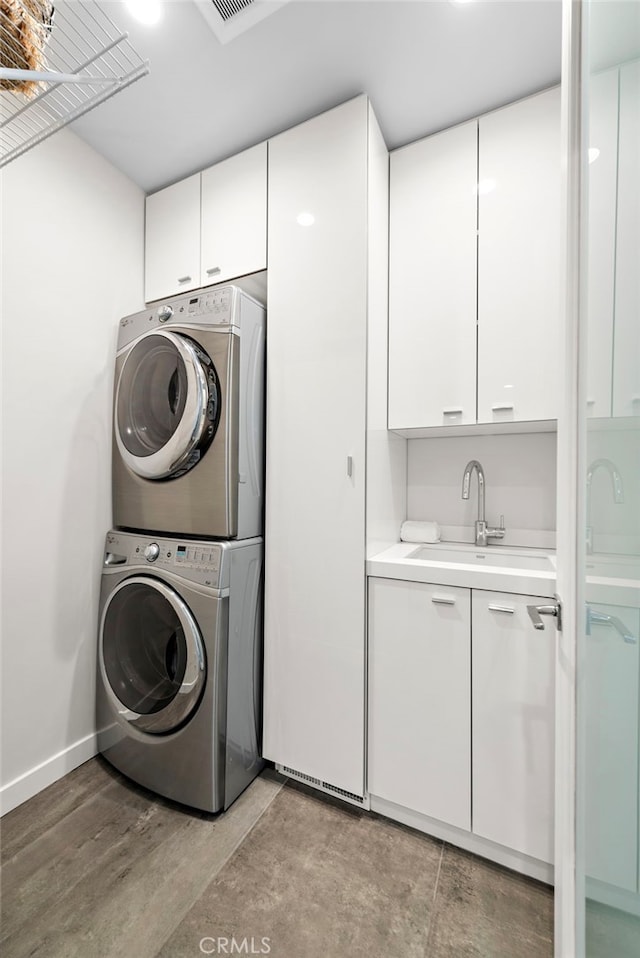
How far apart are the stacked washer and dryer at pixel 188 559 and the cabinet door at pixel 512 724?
0.87 m

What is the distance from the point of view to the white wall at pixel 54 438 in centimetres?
162

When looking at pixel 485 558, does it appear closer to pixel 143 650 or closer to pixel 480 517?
pixel 480 517

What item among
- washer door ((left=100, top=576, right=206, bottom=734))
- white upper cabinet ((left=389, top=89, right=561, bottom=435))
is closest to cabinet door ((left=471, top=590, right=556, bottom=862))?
white upper cabinet ((left=389, top=89, right=561, bottom=435))

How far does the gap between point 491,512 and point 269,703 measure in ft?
4.24

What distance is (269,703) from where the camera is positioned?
5.71 feet

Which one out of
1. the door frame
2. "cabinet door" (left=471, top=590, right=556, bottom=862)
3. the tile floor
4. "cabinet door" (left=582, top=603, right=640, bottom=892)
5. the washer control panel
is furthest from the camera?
the washer control panel

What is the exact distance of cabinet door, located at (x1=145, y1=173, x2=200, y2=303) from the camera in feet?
6.72

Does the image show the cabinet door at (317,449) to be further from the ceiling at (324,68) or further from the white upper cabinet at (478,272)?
the white upper cabinet at (478,272)

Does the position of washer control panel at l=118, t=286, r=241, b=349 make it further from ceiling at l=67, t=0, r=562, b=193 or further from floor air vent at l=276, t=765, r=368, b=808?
floor air vent at l=276, t=765, r=368, b=808

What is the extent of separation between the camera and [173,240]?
2109 mm

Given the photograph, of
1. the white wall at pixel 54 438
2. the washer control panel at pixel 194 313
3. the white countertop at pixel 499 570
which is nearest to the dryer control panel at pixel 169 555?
the white wall at pixel 54 438

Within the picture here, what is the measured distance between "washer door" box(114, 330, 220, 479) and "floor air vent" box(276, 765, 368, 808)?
1.32 metres

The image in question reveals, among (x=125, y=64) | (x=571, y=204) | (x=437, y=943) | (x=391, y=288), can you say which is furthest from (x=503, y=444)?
(x=125, y=64)

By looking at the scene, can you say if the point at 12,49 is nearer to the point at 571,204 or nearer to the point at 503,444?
the point at 571,204
